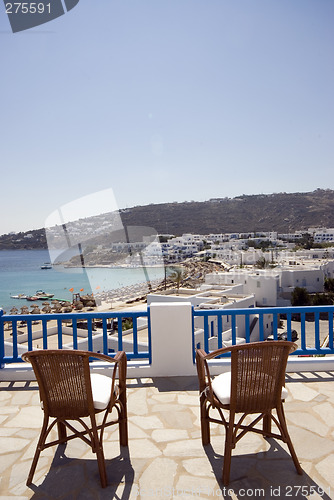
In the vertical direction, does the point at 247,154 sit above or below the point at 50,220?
above

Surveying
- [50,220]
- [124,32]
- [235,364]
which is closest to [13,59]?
[124,32]

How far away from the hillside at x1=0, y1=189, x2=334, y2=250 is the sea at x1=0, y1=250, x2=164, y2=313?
794cm

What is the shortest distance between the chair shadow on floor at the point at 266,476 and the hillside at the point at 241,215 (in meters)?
44.1

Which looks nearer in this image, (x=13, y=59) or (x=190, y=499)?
(x=190, y=499)

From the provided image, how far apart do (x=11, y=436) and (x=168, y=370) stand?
167 cm

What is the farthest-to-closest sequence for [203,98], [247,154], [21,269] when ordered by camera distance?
[21,269], [247,154], [203,98]

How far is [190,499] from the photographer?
2.00m

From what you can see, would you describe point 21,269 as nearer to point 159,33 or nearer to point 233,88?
point 233,88

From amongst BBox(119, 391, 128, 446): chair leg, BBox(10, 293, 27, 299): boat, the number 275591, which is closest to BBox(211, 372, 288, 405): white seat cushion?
BBox(119, 391, 128, 446): chair leg

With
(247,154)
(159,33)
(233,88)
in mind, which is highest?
(247,154)

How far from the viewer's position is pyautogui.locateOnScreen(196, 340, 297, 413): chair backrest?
6.81 ft

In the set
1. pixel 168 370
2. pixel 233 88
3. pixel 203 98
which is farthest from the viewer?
pixel 203 98

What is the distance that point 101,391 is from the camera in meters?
2.31

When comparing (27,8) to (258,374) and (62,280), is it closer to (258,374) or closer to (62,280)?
(258,374)
